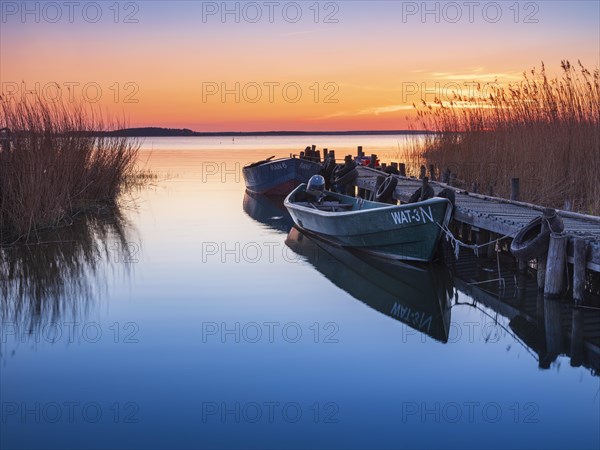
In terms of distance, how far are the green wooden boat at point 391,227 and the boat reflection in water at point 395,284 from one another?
0.22 meters

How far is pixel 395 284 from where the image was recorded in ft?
37.9

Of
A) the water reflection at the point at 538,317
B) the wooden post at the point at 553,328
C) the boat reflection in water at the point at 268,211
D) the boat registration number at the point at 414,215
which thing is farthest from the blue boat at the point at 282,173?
the wooden post at the point at 553,328

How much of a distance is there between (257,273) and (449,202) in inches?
127

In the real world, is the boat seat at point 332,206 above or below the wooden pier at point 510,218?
below

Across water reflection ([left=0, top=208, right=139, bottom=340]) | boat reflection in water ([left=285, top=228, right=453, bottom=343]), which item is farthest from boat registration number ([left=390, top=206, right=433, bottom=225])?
water reflection ([left=0, top=208, right=139, bottom=340])

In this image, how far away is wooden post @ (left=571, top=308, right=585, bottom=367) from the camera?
24.6 ft

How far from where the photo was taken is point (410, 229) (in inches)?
479

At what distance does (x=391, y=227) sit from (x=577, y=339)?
184 inches

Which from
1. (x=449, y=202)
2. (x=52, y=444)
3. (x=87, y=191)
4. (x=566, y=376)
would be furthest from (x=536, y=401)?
A: (x=87, y=191)

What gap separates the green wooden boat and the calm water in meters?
0.35

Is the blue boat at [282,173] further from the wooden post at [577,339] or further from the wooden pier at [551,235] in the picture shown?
the wooden post at [577,339]

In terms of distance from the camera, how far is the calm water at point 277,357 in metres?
5.85

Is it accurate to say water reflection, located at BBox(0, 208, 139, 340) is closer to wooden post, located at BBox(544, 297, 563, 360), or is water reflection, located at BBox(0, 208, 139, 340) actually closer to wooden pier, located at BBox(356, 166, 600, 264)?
wooden post, located at BBox(544, 297, 563, 360)

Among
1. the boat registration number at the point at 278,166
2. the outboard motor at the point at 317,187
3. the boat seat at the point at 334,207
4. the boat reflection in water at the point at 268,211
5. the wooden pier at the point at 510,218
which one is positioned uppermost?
the boat registration number at the point at 278,166
